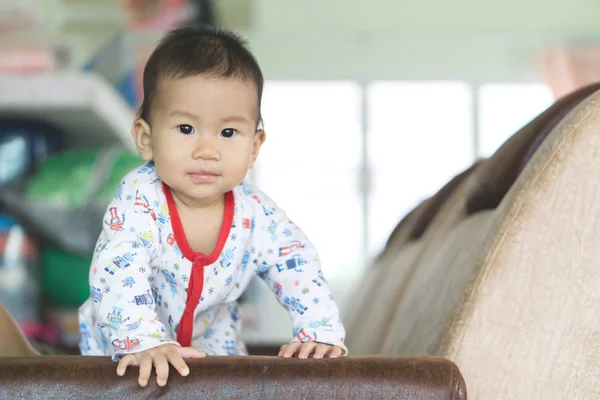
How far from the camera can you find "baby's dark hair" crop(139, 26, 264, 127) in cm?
93

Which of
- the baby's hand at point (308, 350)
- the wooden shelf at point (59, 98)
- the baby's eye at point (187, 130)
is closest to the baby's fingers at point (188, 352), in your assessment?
the baby's hand at point (308, 350)

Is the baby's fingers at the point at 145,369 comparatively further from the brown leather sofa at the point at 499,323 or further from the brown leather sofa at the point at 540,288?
the brown leather sofa at the point at 540,288

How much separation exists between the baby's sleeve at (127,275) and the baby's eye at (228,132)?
0.12m

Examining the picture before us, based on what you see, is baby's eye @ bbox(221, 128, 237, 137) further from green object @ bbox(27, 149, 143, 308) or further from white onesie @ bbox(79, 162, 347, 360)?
green object @ bbox(27, 149, 143, 308)

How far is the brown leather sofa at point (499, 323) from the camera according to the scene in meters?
0.74

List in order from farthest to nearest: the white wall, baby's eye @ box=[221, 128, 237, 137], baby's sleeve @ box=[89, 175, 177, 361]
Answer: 1. the white wall
2. baby's eye @ box=[221, 128, 237, 137]
3. baby's sleeve @ box=[89, 175, 177, 361]

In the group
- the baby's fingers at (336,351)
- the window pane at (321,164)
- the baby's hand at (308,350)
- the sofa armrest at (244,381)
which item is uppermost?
the sofa armrest at (244,381)

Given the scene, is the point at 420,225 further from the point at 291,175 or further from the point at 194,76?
the point at 291,175

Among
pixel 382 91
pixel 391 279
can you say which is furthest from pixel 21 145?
pixel 382 91

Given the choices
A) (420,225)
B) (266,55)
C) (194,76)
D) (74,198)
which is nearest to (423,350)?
(194,76)

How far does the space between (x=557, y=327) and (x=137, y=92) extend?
2.84 meters

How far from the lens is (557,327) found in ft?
2.85

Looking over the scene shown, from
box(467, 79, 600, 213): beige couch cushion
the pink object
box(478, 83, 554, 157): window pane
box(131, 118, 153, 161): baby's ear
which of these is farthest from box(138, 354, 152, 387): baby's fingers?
box(478, 83, 554, 157): window pane

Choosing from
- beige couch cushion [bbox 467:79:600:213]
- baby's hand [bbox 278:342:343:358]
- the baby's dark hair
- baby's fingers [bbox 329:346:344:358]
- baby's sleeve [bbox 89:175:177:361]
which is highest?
the baby's dark hair
